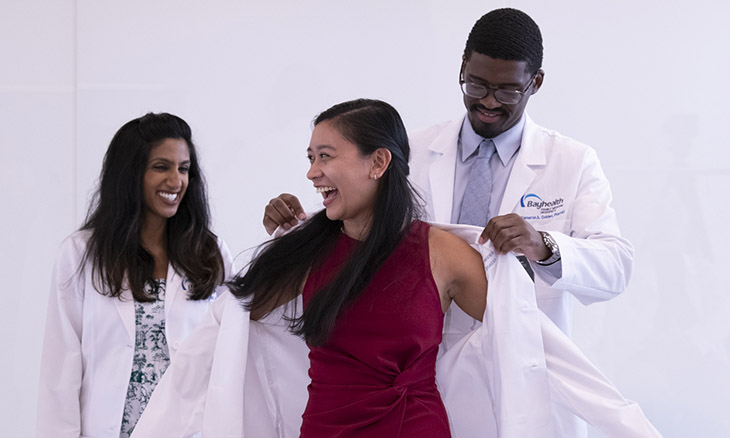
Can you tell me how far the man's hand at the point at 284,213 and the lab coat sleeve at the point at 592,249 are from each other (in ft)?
1.91

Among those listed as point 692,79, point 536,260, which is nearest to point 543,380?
point 536,260

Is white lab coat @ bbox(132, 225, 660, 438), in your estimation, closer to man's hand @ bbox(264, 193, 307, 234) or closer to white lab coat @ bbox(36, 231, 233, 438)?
man's hand @ bbox(264, 193, 307, 234)

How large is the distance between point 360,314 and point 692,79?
267cm

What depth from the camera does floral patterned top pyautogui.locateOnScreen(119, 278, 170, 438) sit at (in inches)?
88.0

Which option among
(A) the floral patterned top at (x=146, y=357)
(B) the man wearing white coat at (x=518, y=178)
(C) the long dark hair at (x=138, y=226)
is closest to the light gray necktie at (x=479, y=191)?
(B) the man wearing white coat at (x=518, y=178)

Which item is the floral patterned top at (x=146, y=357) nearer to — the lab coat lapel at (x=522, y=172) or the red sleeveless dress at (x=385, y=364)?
the red sleeveless dress at (x=385, y=364)

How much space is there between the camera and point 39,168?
3.60 m

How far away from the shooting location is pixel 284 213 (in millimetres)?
1966

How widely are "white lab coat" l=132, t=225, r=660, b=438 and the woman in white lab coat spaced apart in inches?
15.6

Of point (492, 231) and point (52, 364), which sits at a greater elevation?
point (492, 231)

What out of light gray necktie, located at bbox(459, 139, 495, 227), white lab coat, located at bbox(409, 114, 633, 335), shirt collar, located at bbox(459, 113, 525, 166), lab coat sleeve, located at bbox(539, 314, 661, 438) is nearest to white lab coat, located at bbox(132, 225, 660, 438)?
lab coat sleeve, located at bbox(539, 314, 661, 438)

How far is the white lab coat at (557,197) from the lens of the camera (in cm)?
204

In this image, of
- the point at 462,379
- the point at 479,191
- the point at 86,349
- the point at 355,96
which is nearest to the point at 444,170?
the point at 479,191

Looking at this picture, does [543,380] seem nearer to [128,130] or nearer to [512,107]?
[512,107]
